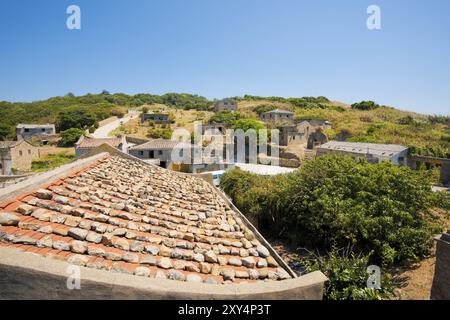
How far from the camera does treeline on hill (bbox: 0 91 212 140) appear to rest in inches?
2188

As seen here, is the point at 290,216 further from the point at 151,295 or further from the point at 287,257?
the point at 151,295

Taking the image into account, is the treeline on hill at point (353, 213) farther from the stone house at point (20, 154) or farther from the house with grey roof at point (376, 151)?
the stone house at point (20, 154)

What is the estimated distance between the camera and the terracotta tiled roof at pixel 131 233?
3.22m

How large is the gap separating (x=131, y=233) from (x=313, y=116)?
61.0m

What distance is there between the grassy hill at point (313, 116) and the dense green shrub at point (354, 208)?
22245mm

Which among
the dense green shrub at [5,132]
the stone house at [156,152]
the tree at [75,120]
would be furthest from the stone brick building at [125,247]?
the dense green shrub at [5,132]

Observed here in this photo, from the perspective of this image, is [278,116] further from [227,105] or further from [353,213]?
[353,213]

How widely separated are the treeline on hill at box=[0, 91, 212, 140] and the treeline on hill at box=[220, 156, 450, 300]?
2099 inches

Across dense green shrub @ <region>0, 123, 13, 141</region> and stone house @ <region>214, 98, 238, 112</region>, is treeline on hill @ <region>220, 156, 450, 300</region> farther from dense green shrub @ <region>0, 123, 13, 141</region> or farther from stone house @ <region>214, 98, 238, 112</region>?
dense green shrub @ <region>0, 123, 13, 141</region>

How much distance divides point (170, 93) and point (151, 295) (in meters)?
108

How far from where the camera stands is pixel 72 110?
60312 millimetres

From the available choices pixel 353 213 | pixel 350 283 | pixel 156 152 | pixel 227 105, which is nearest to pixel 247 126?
pixel 156 152

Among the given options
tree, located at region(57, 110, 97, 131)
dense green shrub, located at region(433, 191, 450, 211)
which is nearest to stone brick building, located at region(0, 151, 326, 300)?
dense green shrub, located at region(433, 191, 450, 211)
